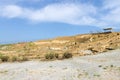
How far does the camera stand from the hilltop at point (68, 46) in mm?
36750

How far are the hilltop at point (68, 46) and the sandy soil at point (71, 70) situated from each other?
493cm

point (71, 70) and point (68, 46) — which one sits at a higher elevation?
point (68, 46)

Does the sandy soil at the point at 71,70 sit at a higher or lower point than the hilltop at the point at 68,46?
lower

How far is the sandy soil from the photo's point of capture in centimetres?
2289

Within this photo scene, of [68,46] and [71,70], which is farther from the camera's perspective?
[68,46]

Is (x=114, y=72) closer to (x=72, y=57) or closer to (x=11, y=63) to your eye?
(x=72, y=57)

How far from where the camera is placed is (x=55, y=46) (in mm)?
47062

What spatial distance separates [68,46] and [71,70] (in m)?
20.3

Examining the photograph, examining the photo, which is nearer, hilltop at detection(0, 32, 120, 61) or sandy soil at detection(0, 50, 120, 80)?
sandy soil at detection(0, 50, 120, 80)

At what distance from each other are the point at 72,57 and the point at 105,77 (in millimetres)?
11192

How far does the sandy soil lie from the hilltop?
16.2 feet

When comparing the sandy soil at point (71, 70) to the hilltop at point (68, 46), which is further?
the hilltop at point (68, 46)

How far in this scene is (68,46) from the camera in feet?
149

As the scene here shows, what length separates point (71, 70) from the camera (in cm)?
2527
